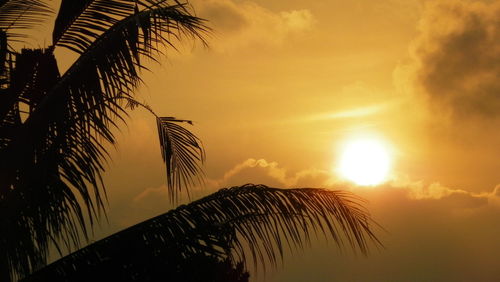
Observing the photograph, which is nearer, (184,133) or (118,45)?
(118,45)

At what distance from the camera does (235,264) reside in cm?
438

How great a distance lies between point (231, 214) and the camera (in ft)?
14.9

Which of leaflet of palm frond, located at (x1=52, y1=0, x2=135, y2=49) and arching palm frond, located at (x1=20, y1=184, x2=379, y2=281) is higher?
leaflet of palm frond, located at (x1=52, y1=0, x2=135, y2=49)

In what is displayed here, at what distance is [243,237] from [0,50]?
230 centimetres

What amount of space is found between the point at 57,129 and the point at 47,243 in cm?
83

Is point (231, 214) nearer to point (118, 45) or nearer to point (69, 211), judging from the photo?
point (69, 211)

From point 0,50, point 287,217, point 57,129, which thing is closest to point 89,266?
point 57,129

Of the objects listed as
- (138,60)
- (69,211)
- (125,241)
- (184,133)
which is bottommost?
(125,241)

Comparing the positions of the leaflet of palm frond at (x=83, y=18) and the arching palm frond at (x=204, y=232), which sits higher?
the leaflet of palm frond at (x=83, y=18)

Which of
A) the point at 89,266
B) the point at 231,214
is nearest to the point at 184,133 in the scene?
the point at 231,214

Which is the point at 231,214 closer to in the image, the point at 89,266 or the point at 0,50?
the point at 89,266

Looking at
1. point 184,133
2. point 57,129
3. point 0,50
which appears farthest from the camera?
point 184,133

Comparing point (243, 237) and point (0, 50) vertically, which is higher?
point (0, 50)

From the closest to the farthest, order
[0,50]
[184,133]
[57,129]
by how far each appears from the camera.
A: [57,129], [0,50], [184,133]
